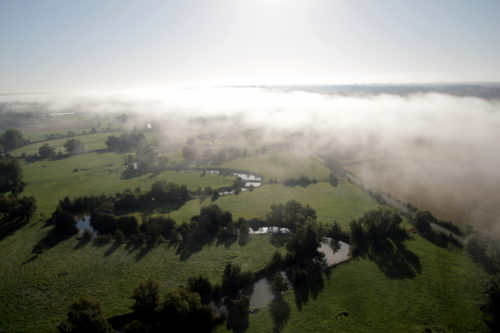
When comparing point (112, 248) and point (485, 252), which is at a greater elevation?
point (485, 252)

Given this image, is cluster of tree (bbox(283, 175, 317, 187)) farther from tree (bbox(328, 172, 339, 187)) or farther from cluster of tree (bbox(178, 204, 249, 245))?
cluster of tree (bbox(178, 204, 249, 245))

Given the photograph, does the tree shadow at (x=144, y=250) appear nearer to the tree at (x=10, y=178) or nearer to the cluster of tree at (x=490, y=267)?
the cluster of tree at (x=490, y=267)

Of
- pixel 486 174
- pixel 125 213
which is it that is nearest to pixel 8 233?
pixel 125 213

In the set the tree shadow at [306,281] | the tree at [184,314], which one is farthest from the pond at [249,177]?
the tree at [184,314]

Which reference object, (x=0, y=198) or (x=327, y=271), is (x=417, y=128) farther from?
(x=0, y=198)

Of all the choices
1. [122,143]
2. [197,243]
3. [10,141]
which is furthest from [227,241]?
[10,141]

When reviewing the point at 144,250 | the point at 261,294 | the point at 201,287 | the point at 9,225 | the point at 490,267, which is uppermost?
the point at 490,267

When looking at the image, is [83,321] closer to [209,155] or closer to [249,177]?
[249,177]
